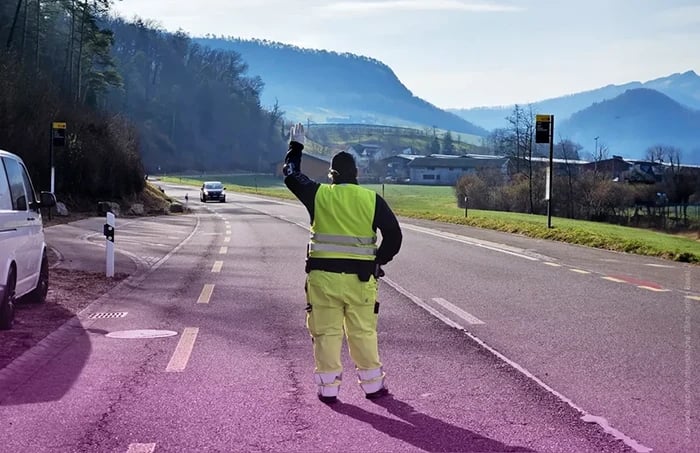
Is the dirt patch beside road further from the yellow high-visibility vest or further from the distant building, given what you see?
the distant building

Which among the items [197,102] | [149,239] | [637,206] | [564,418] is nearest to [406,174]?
[197,102]

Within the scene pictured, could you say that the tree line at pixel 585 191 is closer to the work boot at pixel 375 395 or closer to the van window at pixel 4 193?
the van window at pixel 4 193

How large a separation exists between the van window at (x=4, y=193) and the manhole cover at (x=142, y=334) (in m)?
1.88

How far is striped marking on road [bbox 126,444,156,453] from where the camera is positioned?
16.6 feet

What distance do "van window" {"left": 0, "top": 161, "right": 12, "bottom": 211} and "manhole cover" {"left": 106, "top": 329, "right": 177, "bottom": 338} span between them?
1877 mm

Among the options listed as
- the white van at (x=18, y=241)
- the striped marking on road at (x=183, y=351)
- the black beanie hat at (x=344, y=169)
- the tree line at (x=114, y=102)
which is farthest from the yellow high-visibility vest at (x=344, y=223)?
the tree line at (x=114, y=102)

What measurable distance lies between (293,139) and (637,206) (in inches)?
1942

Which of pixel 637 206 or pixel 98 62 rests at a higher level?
pixel 98 62

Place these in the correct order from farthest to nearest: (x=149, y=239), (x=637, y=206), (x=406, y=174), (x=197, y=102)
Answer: (x=197, y=102), (x=406, y=174), (x=637, y=206), (x=149, y=239)

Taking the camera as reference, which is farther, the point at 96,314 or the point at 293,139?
the point at 96,314

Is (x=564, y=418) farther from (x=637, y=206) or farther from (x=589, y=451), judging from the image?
(x=637, y=206)

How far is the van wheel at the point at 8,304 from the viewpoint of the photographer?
9.03 m

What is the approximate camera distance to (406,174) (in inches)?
5507

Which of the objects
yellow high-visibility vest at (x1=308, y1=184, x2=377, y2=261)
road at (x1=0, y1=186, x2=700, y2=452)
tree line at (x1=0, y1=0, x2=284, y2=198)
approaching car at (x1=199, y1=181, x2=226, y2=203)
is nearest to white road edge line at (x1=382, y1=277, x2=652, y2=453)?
road at (x1=0, y1=186, x2=700, y2=452)
